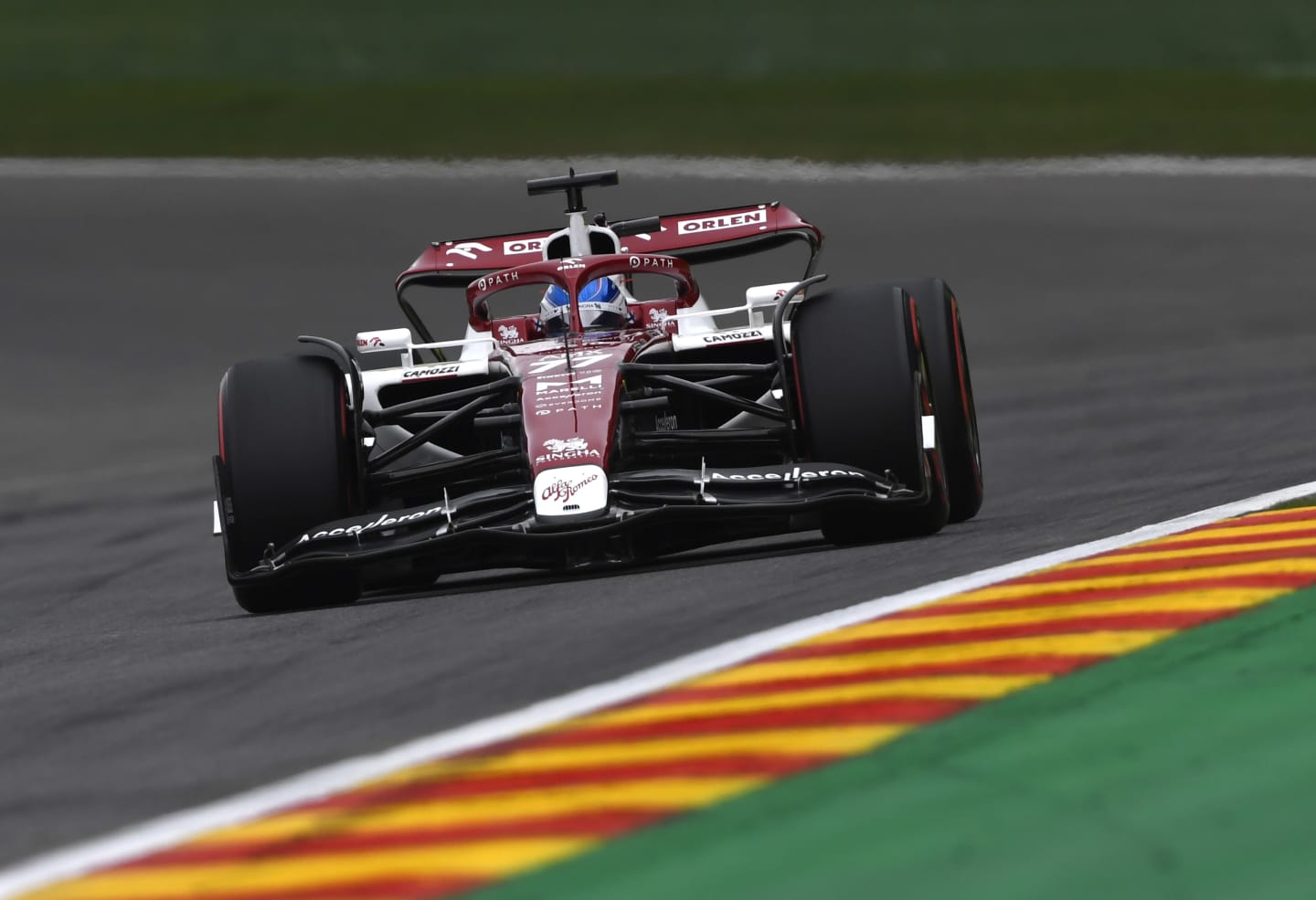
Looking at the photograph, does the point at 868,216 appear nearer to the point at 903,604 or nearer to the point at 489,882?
the point at 903,604

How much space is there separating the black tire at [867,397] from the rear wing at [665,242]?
5.94 ft

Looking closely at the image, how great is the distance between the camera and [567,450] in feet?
25.2

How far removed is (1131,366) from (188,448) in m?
6.70

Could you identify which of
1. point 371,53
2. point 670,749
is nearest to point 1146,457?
point 670,749

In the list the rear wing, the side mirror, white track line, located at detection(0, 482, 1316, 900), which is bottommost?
white track line, located at detection(0, 482, 1316, 900)

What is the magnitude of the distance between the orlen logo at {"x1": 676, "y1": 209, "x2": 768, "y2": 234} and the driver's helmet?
66cm

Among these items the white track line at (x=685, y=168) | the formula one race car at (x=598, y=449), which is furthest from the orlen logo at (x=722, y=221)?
the white track line at (x=685, y=168)

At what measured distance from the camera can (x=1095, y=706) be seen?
4645 mm

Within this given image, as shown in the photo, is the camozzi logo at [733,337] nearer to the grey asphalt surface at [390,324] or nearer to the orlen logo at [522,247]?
the grey asphalt surface at [390,324]

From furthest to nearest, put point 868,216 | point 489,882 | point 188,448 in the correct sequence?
point 868,216 < point 188,448 < point 489,882

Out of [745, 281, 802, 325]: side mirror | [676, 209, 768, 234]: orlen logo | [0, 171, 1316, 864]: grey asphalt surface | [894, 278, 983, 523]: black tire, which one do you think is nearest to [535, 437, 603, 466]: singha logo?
[0, 171, 1316, 864]: grey asphalt surface

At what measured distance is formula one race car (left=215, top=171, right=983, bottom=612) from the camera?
755cm

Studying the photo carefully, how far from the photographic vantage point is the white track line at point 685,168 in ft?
70.7

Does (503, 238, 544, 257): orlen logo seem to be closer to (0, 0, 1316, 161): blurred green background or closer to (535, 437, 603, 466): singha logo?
(535, 437, 603, 466): singha logo
